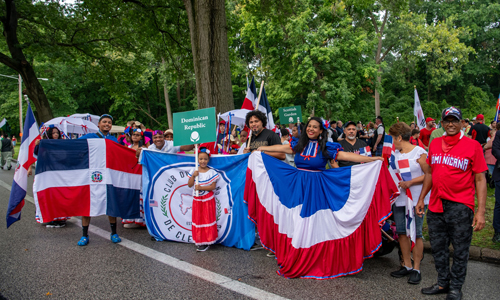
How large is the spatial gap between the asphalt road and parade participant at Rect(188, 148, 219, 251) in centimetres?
21

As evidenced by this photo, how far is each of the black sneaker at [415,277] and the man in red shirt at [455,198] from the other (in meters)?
0.19

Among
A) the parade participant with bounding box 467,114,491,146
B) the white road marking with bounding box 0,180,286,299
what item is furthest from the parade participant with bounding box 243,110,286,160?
the parade participant with bounding box 467,114,491,146

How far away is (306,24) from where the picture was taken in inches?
847

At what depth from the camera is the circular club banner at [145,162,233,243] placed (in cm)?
546

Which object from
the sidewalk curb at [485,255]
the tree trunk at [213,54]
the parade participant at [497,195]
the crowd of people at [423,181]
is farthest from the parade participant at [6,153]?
the parade participant at [497,195]

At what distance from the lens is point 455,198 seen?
133 inches

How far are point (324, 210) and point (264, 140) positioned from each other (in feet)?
5.38

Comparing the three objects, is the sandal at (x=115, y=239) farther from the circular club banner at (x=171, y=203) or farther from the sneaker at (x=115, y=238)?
the circular club banner at (x=171, y=203)

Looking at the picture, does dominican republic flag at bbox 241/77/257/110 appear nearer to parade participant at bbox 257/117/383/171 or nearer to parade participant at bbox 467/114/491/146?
parade participant at bbox 257/117/383/171

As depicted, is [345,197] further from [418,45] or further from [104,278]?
[418,45]

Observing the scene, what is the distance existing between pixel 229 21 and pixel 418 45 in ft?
79.6

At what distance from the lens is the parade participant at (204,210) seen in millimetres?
4988

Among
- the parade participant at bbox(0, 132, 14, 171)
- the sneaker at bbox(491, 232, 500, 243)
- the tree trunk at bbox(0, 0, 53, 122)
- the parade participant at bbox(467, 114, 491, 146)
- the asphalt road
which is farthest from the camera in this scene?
the parade participant at bbox(0, 132, 14, 171)

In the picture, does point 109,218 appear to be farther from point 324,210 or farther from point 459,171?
point 459,171
